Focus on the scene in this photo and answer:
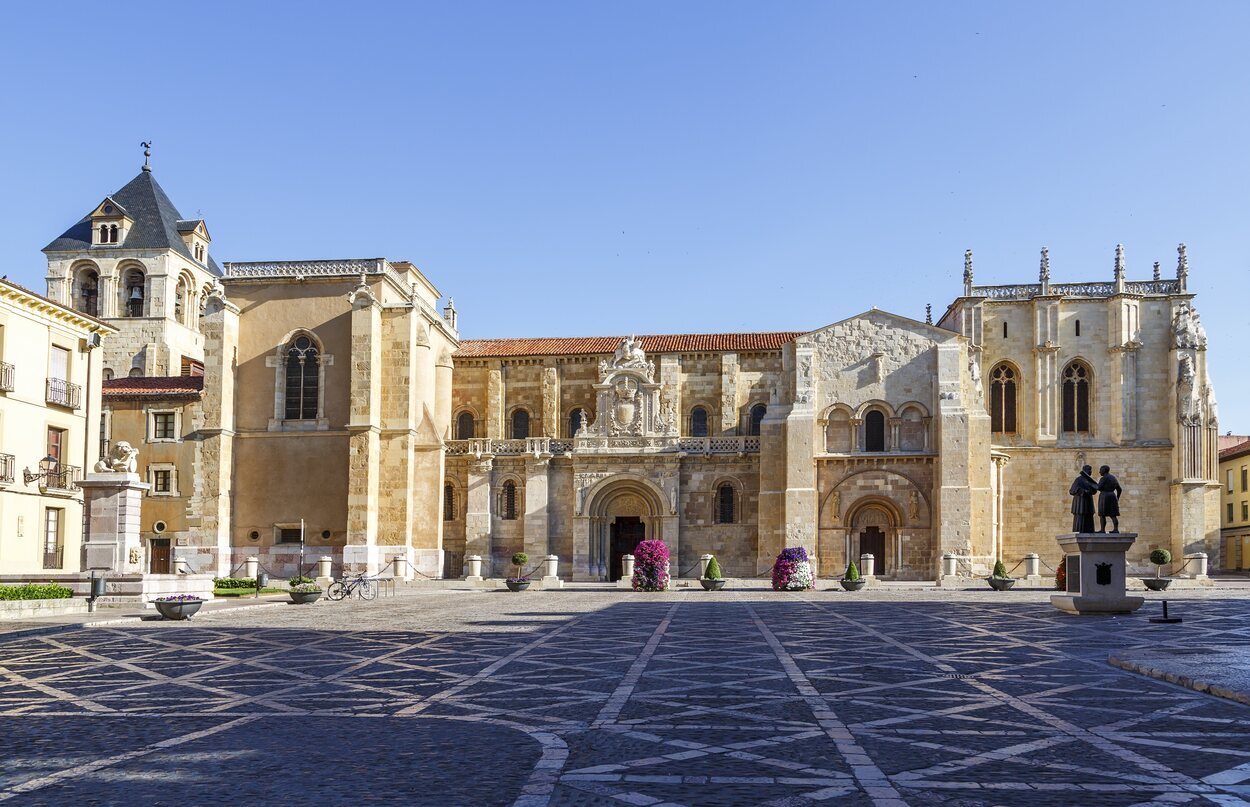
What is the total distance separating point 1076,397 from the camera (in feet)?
156

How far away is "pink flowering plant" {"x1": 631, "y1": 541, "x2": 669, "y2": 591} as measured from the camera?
35625 millimetres

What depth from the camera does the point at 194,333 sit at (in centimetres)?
6159

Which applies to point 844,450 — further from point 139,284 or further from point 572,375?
point 139,284

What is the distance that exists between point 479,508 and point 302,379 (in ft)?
29.5

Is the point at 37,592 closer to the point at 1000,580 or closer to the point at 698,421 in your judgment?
the point at 1000,580

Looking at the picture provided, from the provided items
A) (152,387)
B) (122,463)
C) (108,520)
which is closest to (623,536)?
(152,387)

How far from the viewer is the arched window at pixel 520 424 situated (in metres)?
51.2

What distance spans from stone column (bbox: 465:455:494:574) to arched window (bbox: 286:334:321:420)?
7149 mm

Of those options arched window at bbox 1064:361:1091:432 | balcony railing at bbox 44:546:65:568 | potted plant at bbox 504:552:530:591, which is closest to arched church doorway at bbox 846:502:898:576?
arched window at bbox 1064:361:1091:432

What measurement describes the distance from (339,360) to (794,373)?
18470 millimetres

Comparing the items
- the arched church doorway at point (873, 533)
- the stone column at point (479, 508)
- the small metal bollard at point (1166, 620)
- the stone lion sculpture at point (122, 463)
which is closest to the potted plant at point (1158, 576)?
the arched church doorway at point (873, 533)

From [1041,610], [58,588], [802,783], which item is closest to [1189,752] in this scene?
[802,783]

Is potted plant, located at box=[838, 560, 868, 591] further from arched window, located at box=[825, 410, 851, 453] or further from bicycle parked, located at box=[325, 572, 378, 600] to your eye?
bicycle parked, located at box=[325, 572, 378, 600]

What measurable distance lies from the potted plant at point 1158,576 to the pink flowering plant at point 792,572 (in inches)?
420
